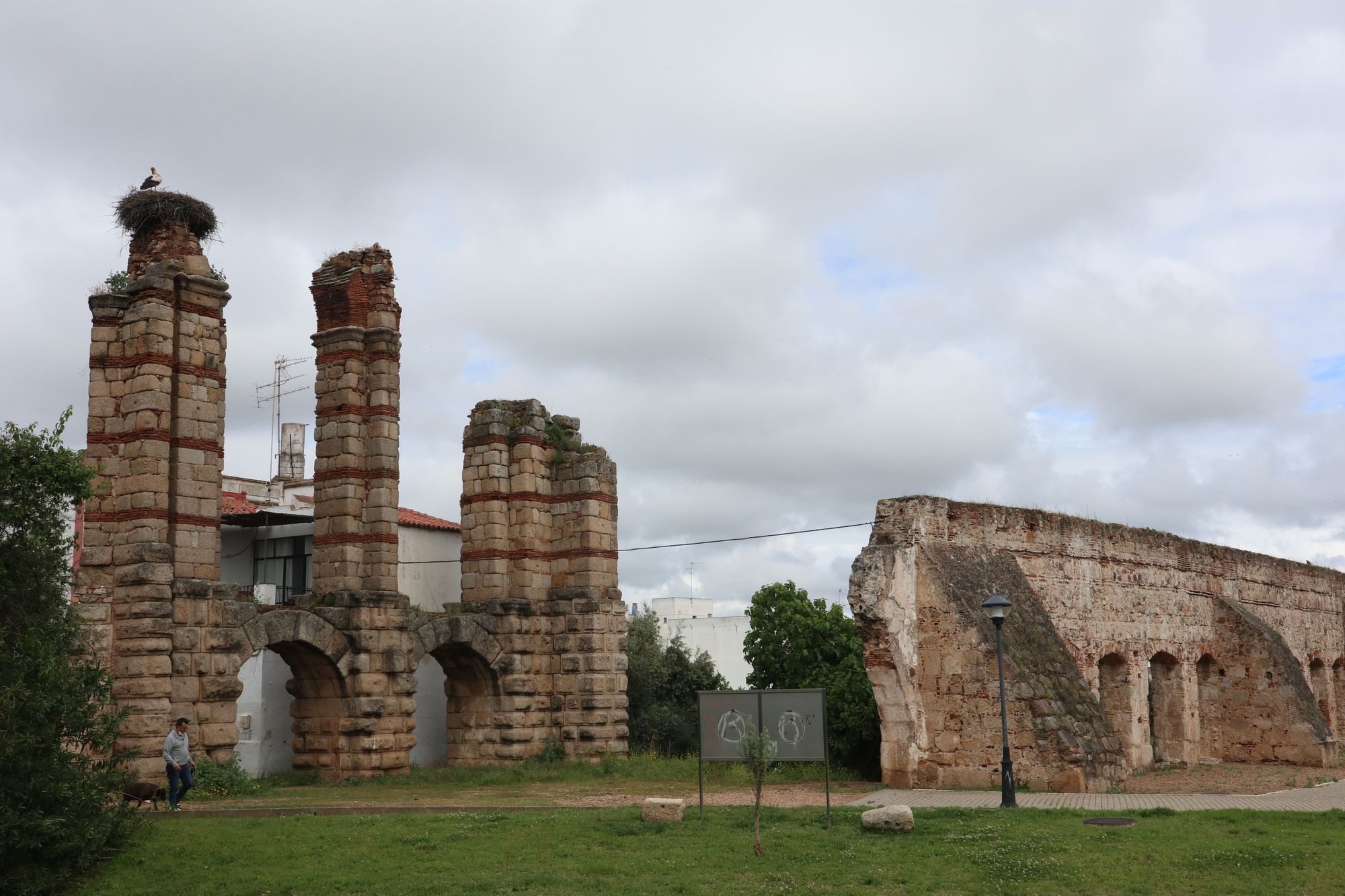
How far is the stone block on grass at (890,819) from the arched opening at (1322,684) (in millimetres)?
20907

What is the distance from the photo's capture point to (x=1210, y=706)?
2441 cm

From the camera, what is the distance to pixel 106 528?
18.9 meters

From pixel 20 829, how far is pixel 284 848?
8.05 feet

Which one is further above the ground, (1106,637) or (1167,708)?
(1106,637)

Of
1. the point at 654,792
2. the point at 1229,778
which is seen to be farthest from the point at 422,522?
the point at 1229,778

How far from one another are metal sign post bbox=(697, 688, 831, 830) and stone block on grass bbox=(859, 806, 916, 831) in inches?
21.3

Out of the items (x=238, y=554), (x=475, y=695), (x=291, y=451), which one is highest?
(x=291, y=451)

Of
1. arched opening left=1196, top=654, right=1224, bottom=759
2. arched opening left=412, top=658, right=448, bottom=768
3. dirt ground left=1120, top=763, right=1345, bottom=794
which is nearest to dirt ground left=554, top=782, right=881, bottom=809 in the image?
dirt ground left=1120, top=763, right=1345, bottom=794

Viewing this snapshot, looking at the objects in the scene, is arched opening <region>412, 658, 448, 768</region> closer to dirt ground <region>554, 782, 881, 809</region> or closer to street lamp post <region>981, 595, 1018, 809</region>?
dirt ground <region>554, 782, 881, 809</region>

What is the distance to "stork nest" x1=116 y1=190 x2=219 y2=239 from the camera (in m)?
20.1

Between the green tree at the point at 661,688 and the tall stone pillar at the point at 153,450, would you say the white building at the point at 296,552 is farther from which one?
the tall stone pillar at the point at 153,450

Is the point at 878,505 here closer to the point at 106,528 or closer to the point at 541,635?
the point at 541,635

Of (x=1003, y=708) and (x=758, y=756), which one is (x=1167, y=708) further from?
(x=758, y=756)

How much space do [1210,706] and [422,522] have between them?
1792cm
